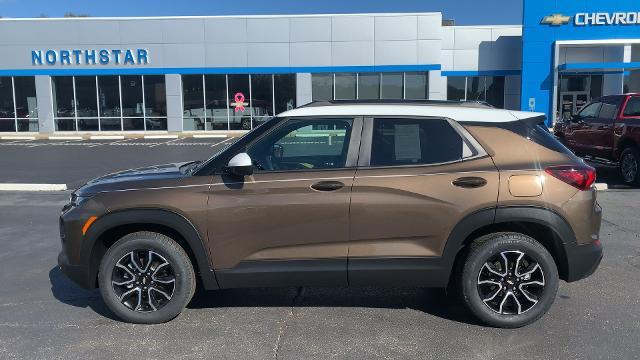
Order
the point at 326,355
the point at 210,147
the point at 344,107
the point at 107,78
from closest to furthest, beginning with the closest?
the point at 326,355 → the point at 344,107 → the point at 210,147 → the point at 107,78

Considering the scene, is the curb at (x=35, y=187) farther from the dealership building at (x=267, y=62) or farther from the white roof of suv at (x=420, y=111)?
the dealership building at (x=267, y=62)

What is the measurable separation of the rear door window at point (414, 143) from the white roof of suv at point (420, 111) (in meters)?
0.07

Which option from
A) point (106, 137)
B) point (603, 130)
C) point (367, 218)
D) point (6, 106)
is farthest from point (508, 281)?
point (6, 106)

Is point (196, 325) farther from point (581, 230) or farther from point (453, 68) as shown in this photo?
point (453, 68)

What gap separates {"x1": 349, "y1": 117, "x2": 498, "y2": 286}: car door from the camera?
405 cm

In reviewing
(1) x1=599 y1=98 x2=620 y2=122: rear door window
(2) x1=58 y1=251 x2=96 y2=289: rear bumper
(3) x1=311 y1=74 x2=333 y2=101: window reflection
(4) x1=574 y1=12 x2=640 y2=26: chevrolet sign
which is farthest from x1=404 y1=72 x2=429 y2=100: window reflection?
(2) x1=58 y1=251 x2=96 y2=289: rear bumper

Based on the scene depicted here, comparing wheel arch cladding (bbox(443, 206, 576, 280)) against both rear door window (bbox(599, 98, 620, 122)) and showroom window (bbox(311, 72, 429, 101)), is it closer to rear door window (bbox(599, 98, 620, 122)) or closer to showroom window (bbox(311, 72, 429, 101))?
rear door window (bbox(599, 98, 620, 122))

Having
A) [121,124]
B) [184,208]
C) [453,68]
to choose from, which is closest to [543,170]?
[184,208]

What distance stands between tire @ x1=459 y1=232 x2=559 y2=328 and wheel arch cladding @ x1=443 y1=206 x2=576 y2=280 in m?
0.09

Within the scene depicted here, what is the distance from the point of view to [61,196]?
34.4 feet

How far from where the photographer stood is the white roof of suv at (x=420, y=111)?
4.27 m

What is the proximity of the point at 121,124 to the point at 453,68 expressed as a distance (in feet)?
59.2

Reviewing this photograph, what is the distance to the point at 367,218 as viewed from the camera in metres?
4.08

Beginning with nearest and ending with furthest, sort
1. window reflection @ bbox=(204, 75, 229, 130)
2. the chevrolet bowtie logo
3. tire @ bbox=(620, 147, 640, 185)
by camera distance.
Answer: tire @ bbox=(620, 147, 640, 185)
the chevrolet bowtie logo
window reflection @ bbox=(204, 75, 229, 130)
